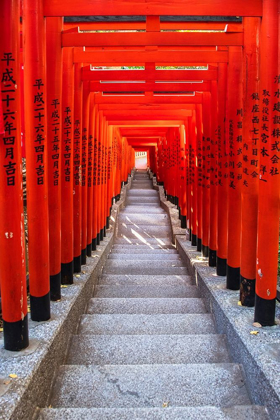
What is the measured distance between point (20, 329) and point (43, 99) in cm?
216

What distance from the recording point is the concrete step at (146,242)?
39.2 feet

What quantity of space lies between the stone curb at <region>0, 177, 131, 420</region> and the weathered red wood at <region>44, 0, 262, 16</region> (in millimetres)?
3097

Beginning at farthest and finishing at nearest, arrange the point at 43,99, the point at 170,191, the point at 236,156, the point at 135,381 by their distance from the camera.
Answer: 1. the point at 170,191
2. the point at 236,156
3. the point at 43,99
4. the point at 135,381

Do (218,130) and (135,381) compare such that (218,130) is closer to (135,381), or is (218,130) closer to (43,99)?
(43,99)

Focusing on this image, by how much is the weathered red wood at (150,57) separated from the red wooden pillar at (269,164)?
171cm

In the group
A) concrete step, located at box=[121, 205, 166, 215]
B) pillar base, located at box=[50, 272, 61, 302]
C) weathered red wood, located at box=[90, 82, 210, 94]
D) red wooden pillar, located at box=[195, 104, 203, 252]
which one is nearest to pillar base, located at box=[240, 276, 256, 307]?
pillar base, located at box=[50, 272, 61, 302]

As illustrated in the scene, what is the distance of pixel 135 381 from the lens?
10.7ft

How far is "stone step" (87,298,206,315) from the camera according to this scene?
533 cm

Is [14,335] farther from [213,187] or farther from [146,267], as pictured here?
[146,267]

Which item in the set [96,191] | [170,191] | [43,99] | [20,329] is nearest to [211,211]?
[96,191]

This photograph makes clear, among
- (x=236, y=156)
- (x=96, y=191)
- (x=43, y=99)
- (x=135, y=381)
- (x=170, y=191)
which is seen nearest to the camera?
(x=135, y=381)

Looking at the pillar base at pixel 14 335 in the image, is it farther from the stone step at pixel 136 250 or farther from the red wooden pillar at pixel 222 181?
the stone step at pixel 136 250

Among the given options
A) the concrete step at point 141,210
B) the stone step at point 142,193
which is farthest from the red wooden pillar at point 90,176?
the stone step at point 142,193

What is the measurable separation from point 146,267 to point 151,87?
11.6ft
